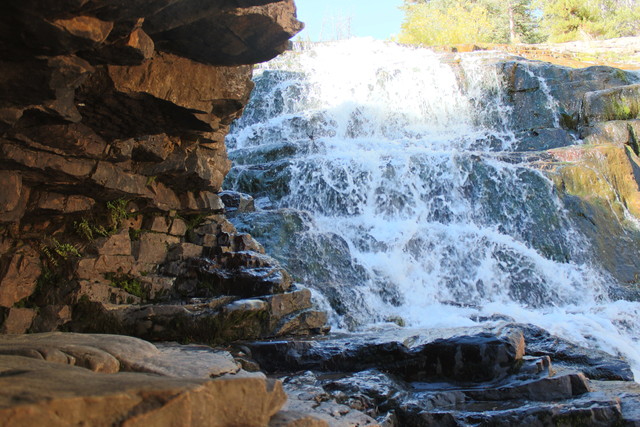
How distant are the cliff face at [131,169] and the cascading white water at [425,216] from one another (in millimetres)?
2379

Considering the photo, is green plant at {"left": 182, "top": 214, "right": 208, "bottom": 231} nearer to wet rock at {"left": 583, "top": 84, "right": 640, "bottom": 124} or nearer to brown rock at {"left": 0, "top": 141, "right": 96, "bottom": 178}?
brown rock at {"left": 0, "top": 141, "right": 96, "bottom": 178}

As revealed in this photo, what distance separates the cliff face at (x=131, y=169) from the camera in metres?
4.00

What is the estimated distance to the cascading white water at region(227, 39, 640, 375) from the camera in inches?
408

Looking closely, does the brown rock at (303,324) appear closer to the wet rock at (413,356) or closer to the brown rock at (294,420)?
the wet rock at (413,356)

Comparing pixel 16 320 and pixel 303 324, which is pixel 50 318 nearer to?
pixel 16 320

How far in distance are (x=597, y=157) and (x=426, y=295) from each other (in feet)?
23.8

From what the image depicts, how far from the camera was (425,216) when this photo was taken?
13031mm

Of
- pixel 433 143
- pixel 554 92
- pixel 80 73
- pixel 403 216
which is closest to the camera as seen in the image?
pixel 80 73

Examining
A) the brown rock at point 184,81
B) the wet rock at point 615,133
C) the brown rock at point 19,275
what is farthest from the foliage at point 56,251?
the wet rock at point 615,133

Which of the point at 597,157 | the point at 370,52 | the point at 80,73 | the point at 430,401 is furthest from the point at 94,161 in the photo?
the point at 370,52

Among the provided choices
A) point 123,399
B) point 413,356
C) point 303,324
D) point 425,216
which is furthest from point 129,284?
point 425,216

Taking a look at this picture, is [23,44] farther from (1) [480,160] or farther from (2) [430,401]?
(1) [480,160]

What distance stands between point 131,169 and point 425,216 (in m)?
7.66

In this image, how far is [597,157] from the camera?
14.6m
